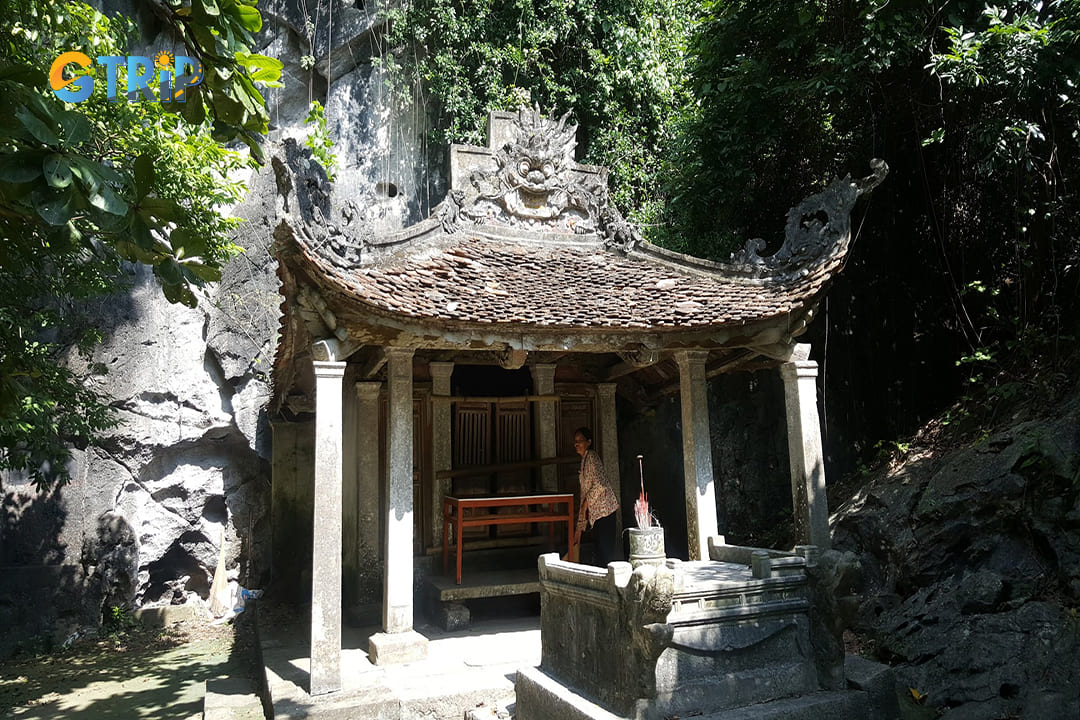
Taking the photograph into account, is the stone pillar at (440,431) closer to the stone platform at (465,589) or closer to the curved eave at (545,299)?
the stone platform at (465,589)

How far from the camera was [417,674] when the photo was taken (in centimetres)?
648

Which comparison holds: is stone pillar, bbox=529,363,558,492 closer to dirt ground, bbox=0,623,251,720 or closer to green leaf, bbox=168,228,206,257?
dirt ground, bbox=0,623,251,720

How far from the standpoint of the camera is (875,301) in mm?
11281

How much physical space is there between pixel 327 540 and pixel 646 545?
294 centimetres

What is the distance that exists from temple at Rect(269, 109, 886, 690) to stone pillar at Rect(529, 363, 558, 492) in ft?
0.11

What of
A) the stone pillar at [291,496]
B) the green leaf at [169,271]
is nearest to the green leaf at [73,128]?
the green leaf at [169,271]

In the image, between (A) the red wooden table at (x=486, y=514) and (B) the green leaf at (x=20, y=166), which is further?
(A) the red wooden table at (x=486, y=514)

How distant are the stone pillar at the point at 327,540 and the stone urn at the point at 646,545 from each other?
9.14 ft

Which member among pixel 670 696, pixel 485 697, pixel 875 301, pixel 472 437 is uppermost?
pixel 875 301

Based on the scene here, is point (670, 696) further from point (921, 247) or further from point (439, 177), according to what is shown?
point (439, 177)

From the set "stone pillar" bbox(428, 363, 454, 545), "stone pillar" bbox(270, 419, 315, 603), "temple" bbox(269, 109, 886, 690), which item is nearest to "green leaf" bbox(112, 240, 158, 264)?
"temple" bbox(269, 109, 886, 690)

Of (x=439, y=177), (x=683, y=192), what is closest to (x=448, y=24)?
(x=439, y=177)

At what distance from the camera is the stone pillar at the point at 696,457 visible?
798cm

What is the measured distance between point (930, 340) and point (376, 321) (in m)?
8.52
